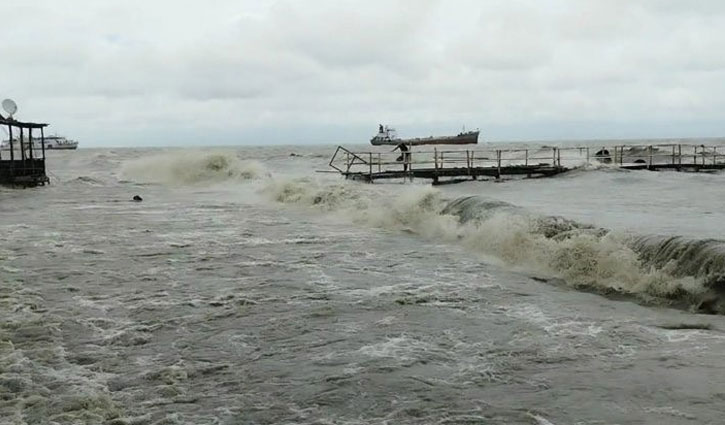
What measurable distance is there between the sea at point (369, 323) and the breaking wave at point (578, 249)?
0.04m

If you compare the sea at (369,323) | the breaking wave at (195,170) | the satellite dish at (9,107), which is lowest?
the sea at (369,323)

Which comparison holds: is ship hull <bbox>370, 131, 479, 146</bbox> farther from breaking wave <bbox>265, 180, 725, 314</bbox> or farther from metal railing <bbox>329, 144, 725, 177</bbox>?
breaking wave <bbox>265, 180, 725, 314</bbox>

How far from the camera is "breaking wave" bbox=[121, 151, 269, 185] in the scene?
145ft

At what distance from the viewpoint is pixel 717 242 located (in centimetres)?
1059

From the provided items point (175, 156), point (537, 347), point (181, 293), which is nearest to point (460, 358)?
point (537, 347)

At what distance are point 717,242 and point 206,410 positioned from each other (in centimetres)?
852

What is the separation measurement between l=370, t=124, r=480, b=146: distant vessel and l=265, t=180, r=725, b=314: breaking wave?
49186 millimetres

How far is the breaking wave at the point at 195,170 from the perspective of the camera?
44325mm

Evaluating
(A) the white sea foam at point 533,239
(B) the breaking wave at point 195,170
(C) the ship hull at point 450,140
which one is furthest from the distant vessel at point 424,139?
(A) the white sea foam at point 533,239

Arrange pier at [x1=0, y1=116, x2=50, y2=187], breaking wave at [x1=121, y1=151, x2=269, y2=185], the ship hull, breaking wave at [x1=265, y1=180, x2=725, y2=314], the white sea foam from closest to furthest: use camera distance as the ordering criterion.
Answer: breaking wave at [x1=265, y1=180, x2=725, y2=314] → the white sea foam → pier at [x1=0, y1=116, x2=50, y2=187] → breaking wave at [x1=121, y1=151, x2=269, y2=185] → the ship hull

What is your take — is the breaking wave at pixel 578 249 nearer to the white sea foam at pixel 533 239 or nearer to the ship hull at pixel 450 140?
the white sea foam at pixel 533 239

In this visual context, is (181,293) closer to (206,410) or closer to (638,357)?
(206,410)

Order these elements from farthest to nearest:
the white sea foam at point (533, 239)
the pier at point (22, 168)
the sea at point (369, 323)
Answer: the pier at point (22, 168), the white sea foam at point (533, 239), the sea at point (369, 323)

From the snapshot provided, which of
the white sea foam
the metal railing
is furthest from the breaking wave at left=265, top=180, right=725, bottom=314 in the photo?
the metal railing
